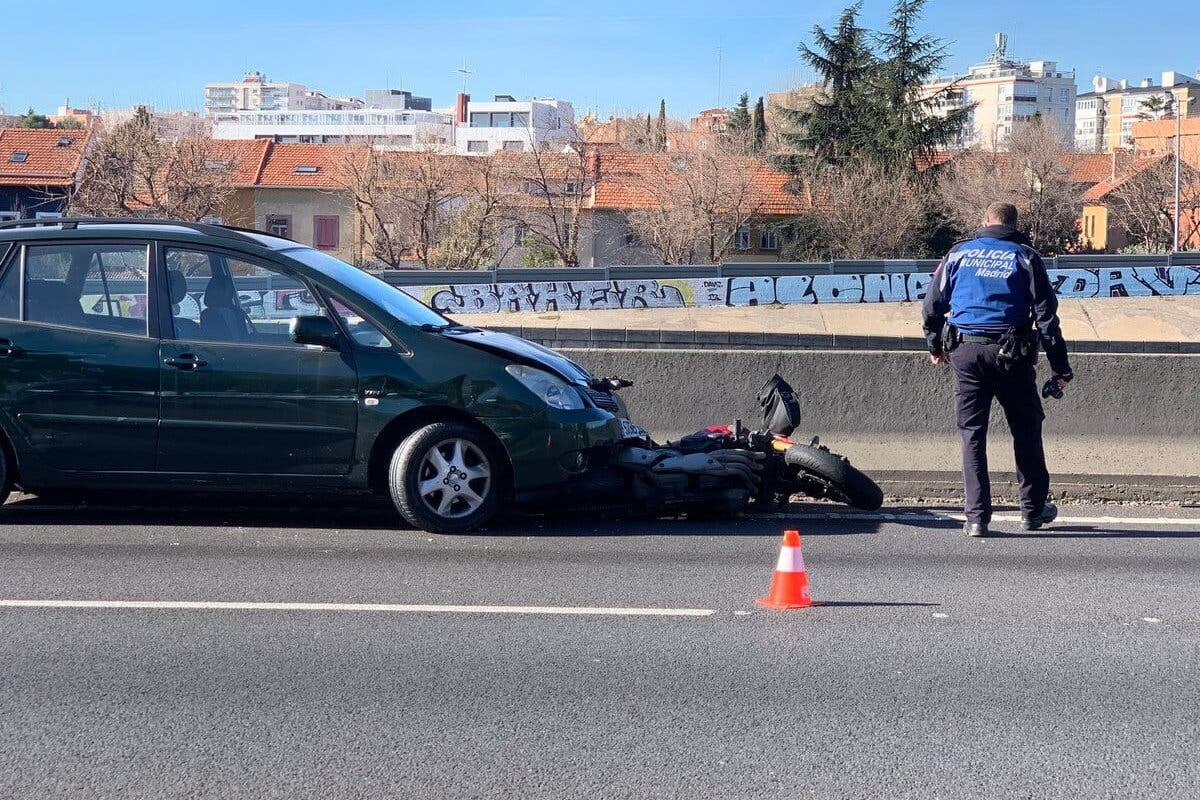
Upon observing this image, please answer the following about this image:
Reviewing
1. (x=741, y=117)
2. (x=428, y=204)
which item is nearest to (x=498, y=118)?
(x=741, y=117)

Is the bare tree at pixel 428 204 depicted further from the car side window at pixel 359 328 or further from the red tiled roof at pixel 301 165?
the car side window at pixel 359 328

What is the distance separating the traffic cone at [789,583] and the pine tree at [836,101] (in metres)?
62.3

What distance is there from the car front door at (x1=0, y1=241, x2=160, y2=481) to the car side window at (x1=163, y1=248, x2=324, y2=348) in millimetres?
175

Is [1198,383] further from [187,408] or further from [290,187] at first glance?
[290,187]

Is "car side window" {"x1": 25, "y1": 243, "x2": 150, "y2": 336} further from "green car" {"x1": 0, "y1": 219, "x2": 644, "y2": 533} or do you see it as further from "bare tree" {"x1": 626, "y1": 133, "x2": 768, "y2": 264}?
"bare tree" {"x1": 626, "y1": 133, "x2": 768, "y2": 264}

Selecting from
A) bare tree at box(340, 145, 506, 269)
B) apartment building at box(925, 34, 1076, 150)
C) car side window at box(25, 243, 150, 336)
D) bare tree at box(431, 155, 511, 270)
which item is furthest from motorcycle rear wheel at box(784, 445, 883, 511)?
apartment building at box(925, 34, 1076, 150)

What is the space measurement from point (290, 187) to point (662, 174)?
1980cm

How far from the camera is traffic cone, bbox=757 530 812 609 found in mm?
6105

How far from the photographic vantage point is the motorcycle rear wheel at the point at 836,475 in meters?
8.22

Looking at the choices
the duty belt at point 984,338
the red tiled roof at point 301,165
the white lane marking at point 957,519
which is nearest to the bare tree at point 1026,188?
the red tiled roof at point 301,165

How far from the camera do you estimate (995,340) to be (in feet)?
25.1

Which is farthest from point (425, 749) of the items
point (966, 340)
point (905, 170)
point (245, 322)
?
point (905, 170)

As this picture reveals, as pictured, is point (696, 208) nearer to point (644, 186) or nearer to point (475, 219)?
point (644, 186)

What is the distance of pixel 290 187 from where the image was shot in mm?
71688
